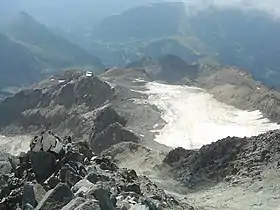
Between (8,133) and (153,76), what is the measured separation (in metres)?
75.6

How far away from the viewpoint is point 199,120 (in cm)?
10262

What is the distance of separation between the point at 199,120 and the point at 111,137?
19.9 metres

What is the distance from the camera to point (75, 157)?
32.4 metres

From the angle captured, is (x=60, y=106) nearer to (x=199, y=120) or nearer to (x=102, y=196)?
(x=199, y=120)

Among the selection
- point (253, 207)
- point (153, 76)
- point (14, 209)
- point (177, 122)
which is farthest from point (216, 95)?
A: point (14, 209)

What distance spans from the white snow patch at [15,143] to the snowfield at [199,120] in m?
25.0

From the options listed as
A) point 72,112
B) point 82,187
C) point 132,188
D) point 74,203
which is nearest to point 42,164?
point 132,188

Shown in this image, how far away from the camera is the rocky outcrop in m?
44.6

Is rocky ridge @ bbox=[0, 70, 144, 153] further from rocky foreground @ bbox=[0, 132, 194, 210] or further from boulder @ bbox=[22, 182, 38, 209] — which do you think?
boulder @ bbox=[22, 182, 38, 209]

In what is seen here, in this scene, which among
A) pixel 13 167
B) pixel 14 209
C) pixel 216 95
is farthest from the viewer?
pixel 216 95

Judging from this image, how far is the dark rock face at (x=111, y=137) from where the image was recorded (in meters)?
86.6

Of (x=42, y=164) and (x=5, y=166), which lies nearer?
(x=42, y=164)

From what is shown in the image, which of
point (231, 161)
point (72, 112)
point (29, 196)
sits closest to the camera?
point (29, 196)

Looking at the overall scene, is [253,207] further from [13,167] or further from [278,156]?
[13,167]
